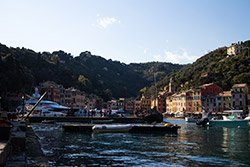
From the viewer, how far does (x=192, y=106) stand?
15550 cm

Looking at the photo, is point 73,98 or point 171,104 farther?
point 171,104

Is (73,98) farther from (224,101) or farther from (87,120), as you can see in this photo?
(87,120)

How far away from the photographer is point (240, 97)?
13562 cm

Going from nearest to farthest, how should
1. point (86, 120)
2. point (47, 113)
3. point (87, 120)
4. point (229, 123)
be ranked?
point (229, 123), point (87, 120), point (86, 120), point (47, 113)

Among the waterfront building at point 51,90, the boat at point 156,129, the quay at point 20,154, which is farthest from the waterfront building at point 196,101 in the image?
the quay at point 20,154

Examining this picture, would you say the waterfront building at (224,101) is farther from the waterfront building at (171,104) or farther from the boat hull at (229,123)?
the boat hull at (229,123)

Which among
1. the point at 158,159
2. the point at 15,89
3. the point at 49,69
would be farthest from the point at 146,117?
the point at 49,69

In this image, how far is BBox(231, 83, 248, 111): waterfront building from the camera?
442ft

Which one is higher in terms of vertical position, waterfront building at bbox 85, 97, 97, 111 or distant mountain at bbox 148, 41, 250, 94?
distant mountain at bbox 148, 41, 250, 94

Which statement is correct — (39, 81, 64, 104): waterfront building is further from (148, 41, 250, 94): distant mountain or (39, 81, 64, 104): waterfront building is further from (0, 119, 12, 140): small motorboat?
(0, 119, 12, 140): small motorboat

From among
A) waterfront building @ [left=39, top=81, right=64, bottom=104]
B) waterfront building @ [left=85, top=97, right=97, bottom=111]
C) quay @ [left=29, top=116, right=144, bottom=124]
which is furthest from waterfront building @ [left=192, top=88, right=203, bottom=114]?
quay @ [left=29, top=116, right=144, bottom=124]

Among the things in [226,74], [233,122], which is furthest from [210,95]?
[233,122]

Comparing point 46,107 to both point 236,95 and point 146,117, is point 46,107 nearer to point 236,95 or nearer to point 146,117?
point 146,117

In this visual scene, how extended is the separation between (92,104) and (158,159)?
151m
